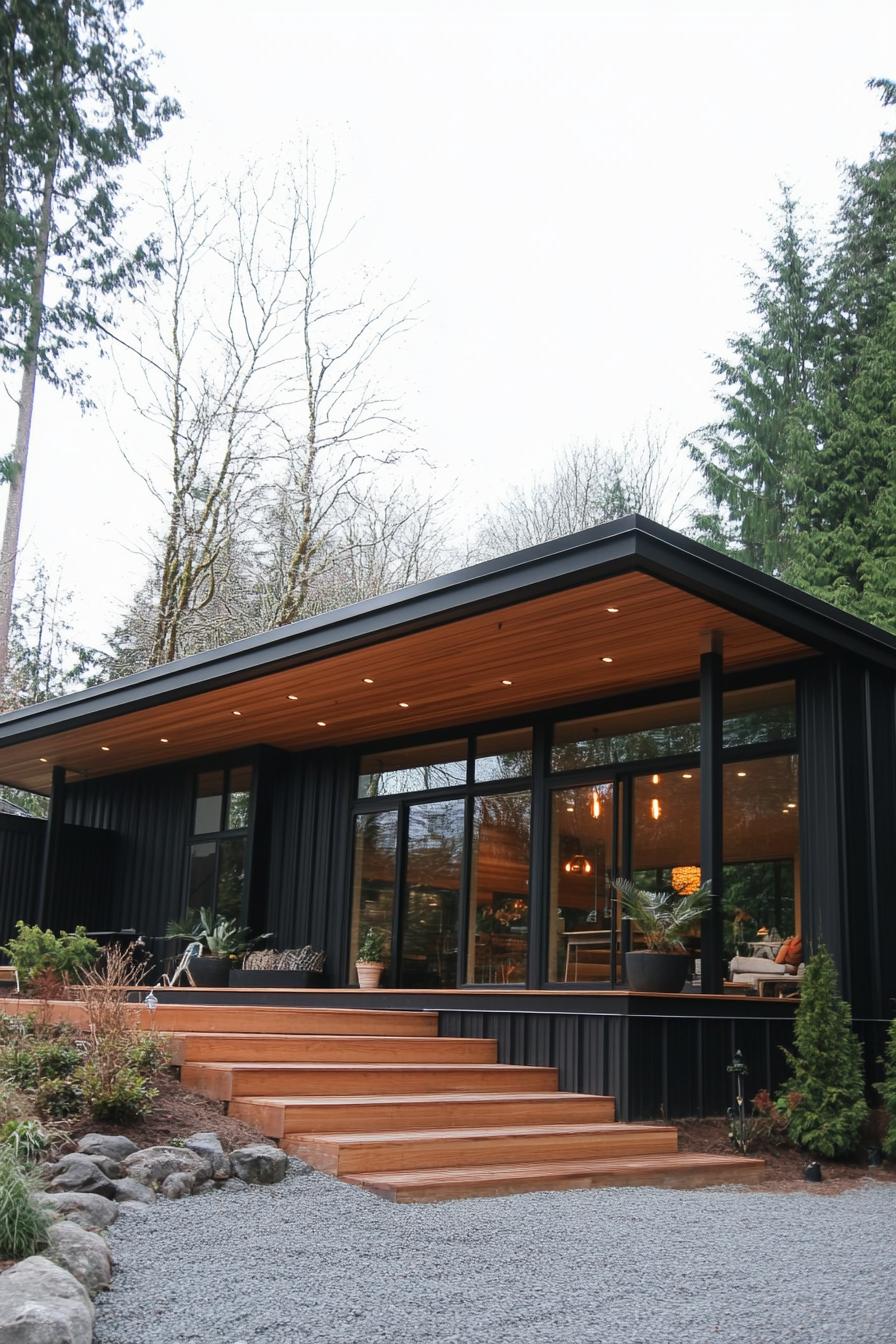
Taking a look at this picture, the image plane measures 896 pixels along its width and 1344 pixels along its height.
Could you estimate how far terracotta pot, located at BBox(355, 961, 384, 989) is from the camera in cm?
1169

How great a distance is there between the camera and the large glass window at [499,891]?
10.6 m

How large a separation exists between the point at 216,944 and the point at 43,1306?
9769 millimetres

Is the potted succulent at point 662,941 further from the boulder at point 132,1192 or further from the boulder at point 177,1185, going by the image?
A: the boulder at point 132,1192

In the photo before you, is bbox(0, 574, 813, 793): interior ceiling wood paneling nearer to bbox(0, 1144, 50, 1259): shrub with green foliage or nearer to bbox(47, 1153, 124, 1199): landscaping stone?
bbox(47, 1153, 124, 1199): landscaping stone

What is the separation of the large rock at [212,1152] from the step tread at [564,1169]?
0.53m

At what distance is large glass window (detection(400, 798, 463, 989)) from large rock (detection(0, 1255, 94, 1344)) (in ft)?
26.2

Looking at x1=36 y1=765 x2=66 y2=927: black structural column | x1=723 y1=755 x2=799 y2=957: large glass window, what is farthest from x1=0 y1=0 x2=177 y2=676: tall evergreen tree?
x1=723 y1=755 x2=799 y2=957: large glass window

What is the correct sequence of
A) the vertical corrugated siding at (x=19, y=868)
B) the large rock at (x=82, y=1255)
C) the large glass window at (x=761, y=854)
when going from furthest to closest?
1. the vertical corrugated siding at (x=19, y=868)
2. the large glass window at (x=761, y=854)
3. the large rock at (x=82, y=1255)

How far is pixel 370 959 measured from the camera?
11852 mm

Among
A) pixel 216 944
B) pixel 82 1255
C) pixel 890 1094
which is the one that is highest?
pixel 216 944

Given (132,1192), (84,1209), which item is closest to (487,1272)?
(84,1209)

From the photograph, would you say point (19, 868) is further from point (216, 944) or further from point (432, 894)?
point (432, 894)

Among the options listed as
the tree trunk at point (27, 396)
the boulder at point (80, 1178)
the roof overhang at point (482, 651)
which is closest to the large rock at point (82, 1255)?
the boulder at point (80, 1178)

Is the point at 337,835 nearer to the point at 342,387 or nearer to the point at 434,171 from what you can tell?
the point at 342,387
